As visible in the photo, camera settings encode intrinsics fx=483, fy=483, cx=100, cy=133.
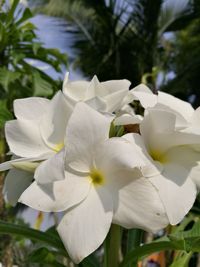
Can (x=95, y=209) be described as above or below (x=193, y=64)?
above

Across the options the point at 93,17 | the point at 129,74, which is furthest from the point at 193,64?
the point at 93,17

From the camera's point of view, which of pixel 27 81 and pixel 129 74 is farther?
pixel 129 74

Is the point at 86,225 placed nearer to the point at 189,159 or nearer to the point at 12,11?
the point at 189,159

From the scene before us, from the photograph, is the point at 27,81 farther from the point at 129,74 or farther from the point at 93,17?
the point at 93,17

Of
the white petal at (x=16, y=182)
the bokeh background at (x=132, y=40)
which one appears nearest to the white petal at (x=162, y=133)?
the white petal at (x=16, y=182)

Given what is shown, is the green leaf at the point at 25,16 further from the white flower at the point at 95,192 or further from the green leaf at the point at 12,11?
the white flower at the point at 95,192

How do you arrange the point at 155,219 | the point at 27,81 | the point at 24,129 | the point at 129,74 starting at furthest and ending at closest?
the point at 129,74, the point at 27,81, the point at 24,129, the point at 155,219
